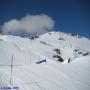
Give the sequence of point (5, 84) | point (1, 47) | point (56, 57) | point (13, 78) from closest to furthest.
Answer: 1. point (5, 84)
2. point (13, 78)
3. point (1, 47)
4. point (56, 57)

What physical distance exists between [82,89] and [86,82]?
3141 millimetres

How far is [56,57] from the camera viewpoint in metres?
83.0

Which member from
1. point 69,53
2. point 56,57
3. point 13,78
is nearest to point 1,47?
point 56,57

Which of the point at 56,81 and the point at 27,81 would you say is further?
the point at 56,81

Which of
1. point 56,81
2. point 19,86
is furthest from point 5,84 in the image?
point 56,81

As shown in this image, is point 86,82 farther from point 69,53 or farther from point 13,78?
point 69,53

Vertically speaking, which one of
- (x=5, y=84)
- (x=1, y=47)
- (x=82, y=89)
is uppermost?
(x=1, y=47)

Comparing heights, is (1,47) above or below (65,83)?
above

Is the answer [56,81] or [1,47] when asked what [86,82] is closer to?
[56,81]

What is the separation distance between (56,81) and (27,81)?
3902mm

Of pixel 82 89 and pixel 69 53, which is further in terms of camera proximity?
pixel 69 53

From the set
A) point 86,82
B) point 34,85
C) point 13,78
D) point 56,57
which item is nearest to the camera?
point 34,85

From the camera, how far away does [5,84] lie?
15.9 meters

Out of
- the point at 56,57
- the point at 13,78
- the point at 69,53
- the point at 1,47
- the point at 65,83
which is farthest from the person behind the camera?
the point at 69,53
